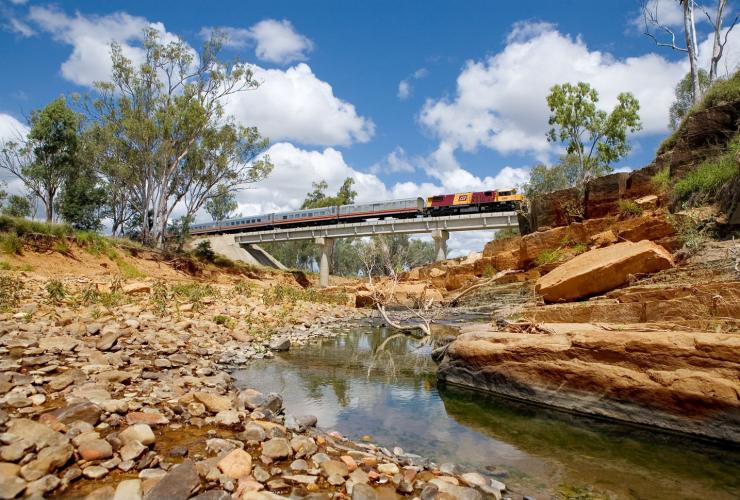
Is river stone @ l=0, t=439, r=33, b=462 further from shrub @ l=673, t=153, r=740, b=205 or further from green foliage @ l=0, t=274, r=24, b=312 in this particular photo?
shrub @ l=673, t=153, r=740, b=205

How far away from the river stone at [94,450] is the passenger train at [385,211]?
1245 inches

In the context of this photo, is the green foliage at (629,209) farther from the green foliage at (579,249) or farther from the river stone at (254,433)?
the river stone at (254,433)

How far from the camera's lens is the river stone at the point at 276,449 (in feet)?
13.1

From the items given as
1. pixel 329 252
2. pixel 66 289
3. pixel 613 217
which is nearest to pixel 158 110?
pixel 66 289

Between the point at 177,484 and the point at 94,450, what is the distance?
3.07ft

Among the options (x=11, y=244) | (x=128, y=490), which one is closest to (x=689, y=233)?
(x=128, y=490)

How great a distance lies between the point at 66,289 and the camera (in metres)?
11.7

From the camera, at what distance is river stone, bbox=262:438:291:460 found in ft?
13.1

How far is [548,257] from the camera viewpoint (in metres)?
16.2

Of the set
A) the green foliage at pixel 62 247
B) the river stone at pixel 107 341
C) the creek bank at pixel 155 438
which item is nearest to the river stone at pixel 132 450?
the creek bank at pixel 155 438

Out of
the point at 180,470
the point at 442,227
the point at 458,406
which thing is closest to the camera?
the point at 180,470

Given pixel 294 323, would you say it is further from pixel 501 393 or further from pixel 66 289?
pixel 501 393

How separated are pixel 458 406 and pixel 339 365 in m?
3.44

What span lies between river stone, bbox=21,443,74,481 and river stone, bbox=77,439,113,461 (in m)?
0.09
